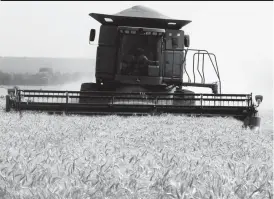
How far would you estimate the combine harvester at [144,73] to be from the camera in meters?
11.4

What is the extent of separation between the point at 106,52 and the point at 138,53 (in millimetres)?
1031

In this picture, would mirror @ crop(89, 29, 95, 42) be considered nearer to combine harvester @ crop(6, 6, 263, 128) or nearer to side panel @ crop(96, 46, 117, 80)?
combine harvester @ crop(6, 6, 263, 128)

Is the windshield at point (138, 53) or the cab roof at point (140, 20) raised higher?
the cab roof at point (140, 20)

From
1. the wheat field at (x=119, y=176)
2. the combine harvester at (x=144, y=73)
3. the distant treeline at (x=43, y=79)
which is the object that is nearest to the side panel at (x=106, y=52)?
the combine harvester at (x=144, y=73)

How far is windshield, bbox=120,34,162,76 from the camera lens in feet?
41.3

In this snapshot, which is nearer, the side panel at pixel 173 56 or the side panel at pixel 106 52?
the side panel at pixel 173 56

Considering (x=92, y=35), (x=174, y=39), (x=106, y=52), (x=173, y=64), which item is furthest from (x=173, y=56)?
(x=92, y=35)

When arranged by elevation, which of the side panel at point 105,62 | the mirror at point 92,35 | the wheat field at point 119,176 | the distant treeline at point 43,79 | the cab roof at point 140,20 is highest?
the cab roof at point 140,20

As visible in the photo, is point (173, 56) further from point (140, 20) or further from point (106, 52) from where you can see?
point (106, 52)

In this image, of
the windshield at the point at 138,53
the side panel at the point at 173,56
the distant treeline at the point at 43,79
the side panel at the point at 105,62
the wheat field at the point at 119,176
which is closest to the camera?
the wheat field at the point at 119,176

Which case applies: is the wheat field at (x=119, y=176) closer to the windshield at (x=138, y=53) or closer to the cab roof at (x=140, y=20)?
the windshield at (x=138, y=53)

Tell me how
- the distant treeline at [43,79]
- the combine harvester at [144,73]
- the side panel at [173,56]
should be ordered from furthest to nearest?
the distant treeline at [43,79], the side panel at [173,56], the combine harvester at [144,73]

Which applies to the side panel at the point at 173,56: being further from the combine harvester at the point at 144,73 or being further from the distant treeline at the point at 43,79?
the distant treeline at the point at 43,79

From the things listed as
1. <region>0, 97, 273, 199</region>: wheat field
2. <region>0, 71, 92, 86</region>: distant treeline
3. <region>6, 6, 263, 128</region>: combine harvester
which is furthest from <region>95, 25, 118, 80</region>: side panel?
<region>0, 71, 92, 86</region>: distant treeline
